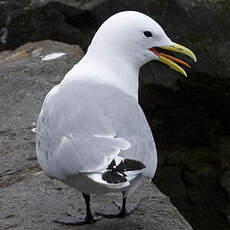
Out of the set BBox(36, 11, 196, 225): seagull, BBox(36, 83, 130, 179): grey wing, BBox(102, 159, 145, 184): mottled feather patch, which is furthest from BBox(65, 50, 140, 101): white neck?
BBox(102, 159, 145, 184): mottled feather patch

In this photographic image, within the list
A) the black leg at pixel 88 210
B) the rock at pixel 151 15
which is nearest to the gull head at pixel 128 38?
the black leg at pixel 88 210

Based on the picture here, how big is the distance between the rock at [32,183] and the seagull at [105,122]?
A: 0.11 metres

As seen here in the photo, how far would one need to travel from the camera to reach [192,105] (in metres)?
5.34

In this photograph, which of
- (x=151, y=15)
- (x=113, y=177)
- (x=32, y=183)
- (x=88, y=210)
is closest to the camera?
(x=113, y=177)

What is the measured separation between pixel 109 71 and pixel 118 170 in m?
0.70

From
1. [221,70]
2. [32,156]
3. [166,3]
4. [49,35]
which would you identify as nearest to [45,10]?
[49,35]

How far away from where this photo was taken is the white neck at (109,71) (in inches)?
131

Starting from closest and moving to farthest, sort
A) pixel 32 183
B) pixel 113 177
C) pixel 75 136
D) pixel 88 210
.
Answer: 1. pixel 113 177
2. pixel 75 136
3. pixel 88 210
4. pixel 32 183

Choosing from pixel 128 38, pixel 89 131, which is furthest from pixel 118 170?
pixel 128 38

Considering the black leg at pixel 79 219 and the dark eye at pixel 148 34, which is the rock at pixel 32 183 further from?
the dark eye at pixel 148 34

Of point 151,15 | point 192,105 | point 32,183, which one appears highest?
point 151,15

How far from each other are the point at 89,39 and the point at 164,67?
2.21ft

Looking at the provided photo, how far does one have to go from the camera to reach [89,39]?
5688mm

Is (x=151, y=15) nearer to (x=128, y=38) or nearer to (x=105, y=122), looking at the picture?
(x=128, y=38)
